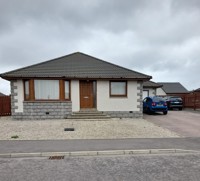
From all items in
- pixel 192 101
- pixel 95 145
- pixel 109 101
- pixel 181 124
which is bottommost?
pixel 181 124

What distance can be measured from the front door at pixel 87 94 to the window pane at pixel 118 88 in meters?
1.47

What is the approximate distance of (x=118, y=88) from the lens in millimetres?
14062

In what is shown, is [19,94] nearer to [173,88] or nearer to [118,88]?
[118,88]

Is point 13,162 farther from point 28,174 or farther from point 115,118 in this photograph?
point 115,118

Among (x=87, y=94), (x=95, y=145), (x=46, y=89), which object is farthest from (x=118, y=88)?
(x=95, y=145)

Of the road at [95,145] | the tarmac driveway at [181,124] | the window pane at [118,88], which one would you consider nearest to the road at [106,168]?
the road at [95,145]

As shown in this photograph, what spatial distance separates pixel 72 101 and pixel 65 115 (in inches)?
44.3

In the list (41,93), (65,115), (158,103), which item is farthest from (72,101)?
(158,103)

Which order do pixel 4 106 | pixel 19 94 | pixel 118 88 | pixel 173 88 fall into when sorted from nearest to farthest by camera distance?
pixel 19 94 < pixel 118 88 < pixel 4 106 < pixel 173 88

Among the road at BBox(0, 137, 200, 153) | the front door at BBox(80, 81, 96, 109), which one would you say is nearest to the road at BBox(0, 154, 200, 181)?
the road at BBox(0, 137, 200, 153)

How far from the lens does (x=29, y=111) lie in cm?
1302

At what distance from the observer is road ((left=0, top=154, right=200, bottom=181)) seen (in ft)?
13.4

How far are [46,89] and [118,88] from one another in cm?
535

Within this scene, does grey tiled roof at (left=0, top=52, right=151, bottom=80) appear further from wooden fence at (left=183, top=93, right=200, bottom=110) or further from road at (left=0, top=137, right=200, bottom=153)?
wooden fence at (left=183, top=93, right=200, bottom=110)
